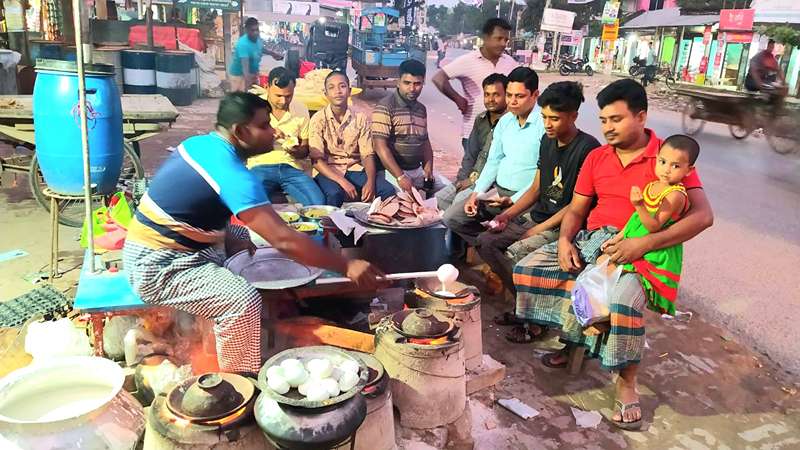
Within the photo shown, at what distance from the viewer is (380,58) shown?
17266mm

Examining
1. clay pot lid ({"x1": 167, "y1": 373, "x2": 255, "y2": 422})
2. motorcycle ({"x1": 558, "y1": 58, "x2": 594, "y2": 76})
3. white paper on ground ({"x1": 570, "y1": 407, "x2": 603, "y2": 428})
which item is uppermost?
motorcycle ({"x1": 558, "y1": 58, "x2": 594, "y2": 76})

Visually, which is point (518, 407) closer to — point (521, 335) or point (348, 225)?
point (521, 335)

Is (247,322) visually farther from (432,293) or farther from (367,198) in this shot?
(367,198)

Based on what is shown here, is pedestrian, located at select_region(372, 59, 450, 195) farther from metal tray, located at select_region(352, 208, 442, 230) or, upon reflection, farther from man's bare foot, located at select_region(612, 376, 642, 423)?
man's bare foot, located at select_region(612, 376, 642, 423)

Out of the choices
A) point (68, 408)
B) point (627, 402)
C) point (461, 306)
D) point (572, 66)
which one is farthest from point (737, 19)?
point (68, 408)

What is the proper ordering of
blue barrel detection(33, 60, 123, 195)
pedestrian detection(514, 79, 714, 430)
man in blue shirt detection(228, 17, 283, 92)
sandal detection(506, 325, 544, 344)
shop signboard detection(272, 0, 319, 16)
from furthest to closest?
Answer: shop signboard detection(272, 0, 319, 16) < man in blue shirt detection(228, 17, 283, 92) < blue barrel detection(33, 60, 123, 195) < sandal detection(506, 325, 544, 344) < pedestrian detection(514, 79, 714, 430)

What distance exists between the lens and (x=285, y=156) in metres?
5.06

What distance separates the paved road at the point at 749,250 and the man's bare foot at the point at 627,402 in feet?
4.64

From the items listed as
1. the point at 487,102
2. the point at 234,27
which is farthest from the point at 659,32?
the point at 487,102

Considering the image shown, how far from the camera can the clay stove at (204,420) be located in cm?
186

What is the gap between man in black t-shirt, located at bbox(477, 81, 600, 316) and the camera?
3.71 metres

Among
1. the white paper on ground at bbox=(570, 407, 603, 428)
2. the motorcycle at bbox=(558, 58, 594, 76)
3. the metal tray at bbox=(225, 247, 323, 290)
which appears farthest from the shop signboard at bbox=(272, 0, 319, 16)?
the white paper on ground at bbox=(570, 407, 603, 428)

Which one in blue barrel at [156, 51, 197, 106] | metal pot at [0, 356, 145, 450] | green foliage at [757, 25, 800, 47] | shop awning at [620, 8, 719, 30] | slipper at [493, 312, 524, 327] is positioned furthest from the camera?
shop awning at [620, 8, 719, 30]

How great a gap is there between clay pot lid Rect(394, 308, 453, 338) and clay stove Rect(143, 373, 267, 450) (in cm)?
81
